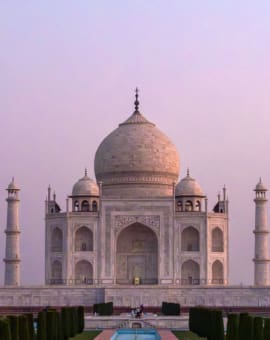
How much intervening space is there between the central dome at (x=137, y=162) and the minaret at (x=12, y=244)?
3.56 metres

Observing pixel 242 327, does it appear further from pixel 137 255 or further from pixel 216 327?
pixel 137 255

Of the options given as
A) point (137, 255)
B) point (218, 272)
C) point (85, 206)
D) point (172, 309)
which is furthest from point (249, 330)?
point (85, 206)

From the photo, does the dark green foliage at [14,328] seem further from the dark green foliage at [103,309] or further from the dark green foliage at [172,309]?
the dark green foliage at [172,309]

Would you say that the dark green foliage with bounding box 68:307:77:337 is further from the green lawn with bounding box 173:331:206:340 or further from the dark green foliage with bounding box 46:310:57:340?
the dark green foliage with bounding box 46:310:57:340

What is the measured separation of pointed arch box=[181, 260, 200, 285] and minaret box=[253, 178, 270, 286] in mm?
2022

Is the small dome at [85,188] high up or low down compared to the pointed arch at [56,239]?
up

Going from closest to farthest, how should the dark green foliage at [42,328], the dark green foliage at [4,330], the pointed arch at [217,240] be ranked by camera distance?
the dark green foliage at [4,330] → the dark green foliage at [42,328] → the pointed arch at [217,240]

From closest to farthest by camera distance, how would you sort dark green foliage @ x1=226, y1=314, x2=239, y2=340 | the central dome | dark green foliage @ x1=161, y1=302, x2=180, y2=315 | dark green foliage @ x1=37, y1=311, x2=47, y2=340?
dark green foliage @ x1=226, y1=314, x2=239, y2=340 < dark green foliage @ x1=37, y1=311, x2=47, y2=340 < dark green foliage @ x1=161, y1=302, x2=180, y2=315 < the central dome

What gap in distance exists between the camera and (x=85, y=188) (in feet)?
116

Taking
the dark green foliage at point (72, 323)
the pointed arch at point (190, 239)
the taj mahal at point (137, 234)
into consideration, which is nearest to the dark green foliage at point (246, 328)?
the dark green foliage at point (72, 323)

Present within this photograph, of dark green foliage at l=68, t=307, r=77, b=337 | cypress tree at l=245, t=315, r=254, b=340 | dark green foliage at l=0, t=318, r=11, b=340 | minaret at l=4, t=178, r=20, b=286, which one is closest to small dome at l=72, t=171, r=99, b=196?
minaret at l=4, t=178, r=20, b=286

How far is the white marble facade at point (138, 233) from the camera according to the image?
3384 cm

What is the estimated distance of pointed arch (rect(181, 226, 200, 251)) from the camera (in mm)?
34344

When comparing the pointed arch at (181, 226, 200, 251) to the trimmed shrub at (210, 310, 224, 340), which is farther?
the pointed arch at (181, 226, 200, 251)
